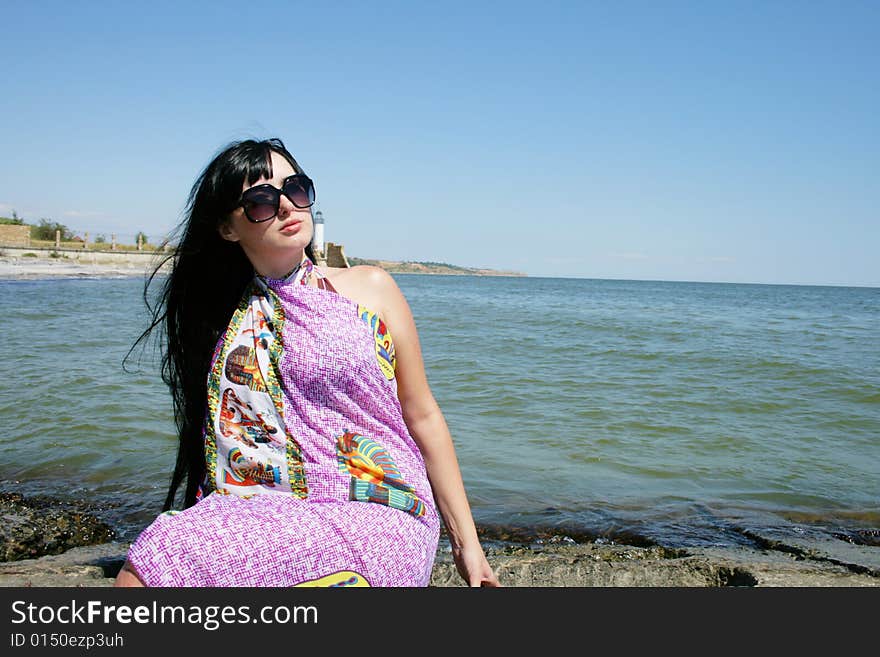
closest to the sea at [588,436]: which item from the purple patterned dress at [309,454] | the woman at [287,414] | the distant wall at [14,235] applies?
the woman at [287,414]

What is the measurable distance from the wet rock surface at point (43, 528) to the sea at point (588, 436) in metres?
0.15

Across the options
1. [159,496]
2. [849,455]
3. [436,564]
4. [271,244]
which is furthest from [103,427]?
[849,455]

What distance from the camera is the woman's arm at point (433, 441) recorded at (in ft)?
7.17

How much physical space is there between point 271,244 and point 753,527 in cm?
443

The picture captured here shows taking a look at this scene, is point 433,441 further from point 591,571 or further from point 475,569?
point 591,571

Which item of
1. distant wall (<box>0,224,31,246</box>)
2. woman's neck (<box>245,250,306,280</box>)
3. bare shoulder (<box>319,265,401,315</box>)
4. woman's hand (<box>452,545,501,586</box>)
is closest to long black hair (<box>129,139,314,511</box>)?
woman's neck (<box>245,250,306,280</box>)

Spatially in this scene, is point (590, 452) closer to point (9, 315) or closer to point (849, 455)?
point (849, 455)

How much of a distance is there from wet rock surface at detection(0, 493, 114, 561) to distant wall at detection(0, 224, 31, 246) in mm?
43578

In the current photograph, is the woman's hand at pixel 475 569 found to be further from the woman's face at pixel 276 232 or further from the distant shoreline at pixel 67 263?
the distant shoreline at pixel 67 263

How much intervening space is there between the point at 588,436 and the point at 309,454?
618 cm

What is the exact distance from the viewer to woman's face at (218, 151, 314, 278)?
216 cm

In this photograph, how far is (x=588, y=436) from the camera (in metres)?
7.74

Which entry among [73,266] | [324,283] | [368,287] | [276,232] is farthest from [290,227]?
[73,266]
